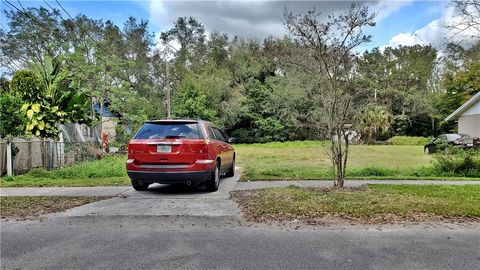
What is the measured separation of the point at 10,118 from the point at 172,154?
27.8 feet

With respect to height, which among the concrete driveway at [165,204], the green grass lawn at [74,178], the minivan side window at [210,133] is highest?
the minivan side window at [210,133]

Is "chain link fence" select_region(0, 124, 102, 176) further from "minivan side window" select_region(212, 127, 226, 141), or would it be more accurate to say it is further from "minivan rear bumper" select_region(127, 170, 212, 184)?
"minivan side window" select_region(212, 127, 226, 141)

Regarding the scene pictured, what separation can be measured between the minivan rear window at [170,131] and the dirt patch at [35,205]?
165 centimetres

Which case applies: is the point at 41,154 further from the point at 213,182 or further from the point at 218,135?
the point at 213,182

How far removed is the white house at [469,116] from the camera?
28.0 m

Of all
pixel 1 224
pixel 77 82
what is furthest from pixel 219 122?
pixel 1 224

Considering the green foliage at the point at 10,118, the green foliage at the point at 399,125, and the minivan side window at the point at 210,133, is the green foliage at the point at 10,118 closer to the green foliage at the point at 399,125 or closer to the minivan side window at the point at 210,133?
the minivan side window at the point at 210,133

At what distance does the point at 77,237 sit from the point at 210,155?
12.9 ft

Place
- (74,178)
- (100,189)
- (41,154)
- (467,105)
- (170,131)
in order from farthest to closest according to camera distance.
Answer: (467,105) → (41,154) → (74,178) → (100,189) → (170,131)

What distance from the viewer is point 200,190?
9469 millimetres

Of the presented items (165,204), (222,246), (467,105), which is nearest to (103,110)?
(165,204)

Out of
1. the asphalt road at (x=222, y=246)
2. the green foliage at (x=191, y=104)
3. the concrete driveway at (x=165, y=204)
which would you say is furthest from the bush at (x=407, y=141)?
the asphalt road at (x=222, y=246)

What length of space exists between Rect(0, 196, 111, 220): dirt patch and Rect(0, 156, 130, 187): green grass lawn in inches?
84.9

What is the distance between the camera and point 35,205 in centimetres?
762
